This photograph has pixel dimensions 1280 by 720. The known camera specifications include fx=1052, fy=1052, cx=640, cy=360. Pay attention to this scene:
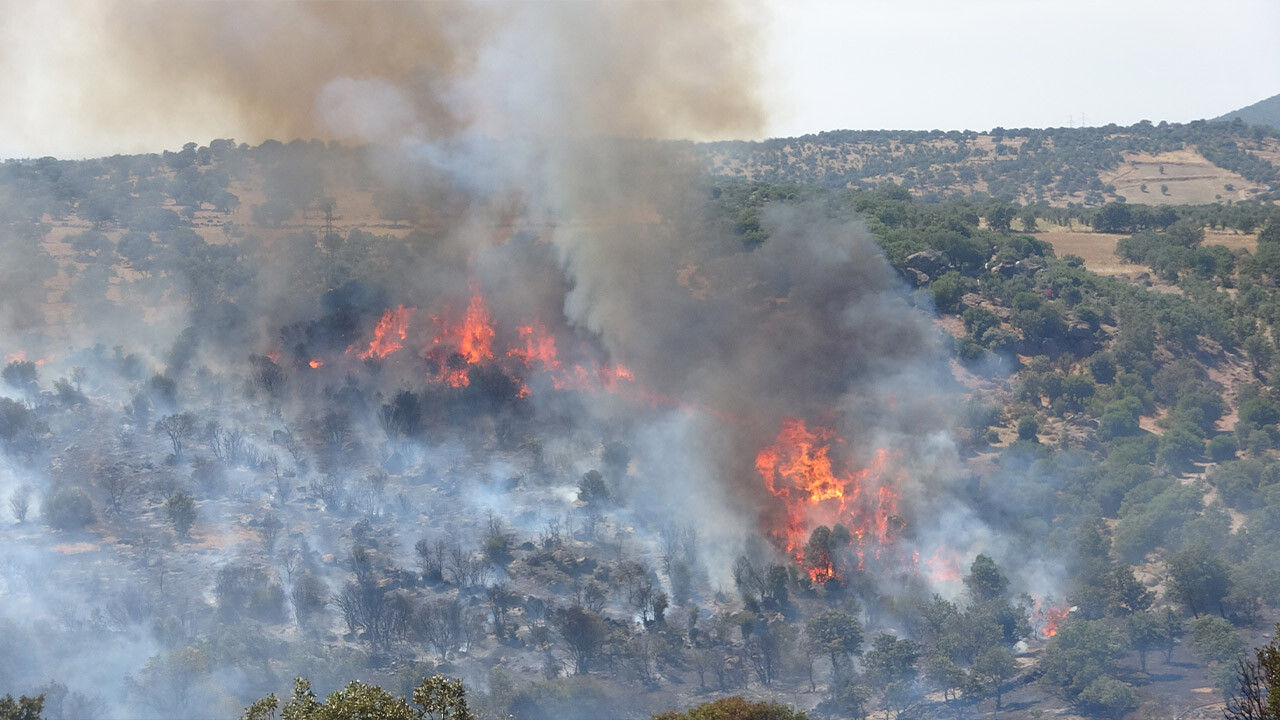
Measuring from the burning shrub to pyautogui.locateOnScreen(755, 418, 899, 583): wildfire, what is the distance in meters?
33.0

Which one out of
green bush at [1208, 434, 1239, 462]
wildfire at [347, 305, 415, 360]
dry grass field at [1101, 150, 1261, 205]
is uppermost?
dry grass field at [1101, 150, 1261, 205]

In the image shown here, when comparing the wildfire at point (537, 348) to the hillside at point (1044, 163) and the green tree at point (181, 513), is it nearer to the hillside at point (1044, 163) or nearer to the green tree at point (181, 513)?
the green tree at point (181, 513)

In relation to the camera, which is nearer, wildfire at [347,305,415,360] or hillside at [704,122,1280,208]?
wildfire at [347,305,415,360]

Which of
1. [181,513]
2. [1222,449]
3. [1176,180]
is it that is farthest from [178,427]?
[1176,180]

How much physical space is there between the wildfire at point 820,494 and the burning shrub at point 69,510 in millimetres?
33022

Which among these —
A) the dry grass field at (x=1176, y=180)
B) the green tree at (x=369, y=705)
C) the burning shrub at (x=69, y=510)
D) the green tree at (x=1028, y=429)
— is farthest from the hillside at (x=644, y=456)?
the dry grass field at (x=1176, y=180)

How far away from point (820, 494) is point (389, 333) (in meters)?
32.0

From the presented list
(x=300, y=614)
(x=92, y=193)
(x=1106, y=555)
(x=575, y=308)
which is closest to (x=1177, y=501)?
(x=1106, y=555)

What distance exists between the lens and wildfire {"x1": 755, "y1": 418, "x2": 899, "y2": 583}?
48781 millimetres

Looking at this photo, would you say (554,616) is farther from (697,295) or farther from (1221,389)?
(1221,389)

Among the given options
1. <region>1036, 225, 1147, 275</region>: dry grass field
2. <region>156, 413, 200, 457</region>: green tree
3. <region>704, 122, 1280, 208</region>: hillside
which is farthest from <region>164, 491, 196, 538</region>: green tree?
<region>704, 122, 1280, 208</region>: hillside

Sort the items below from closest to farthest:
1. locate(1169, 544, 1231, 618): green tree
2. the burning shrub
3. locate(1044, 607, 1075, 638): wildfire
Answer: locate(1169, 544, 1231, 618): green tree < locate(1044, 607, 1075, 638): wildfire < the burning shrub

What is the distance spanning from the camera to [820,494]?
170 ft

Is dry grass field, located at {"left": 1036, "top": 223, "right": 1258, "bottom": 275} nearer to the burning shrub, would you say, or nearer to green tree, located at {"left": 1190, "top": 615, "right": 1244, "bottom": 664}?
green tree, located at {"left": 1190, "top": 615, "right": 1244, "bottom": 664}
